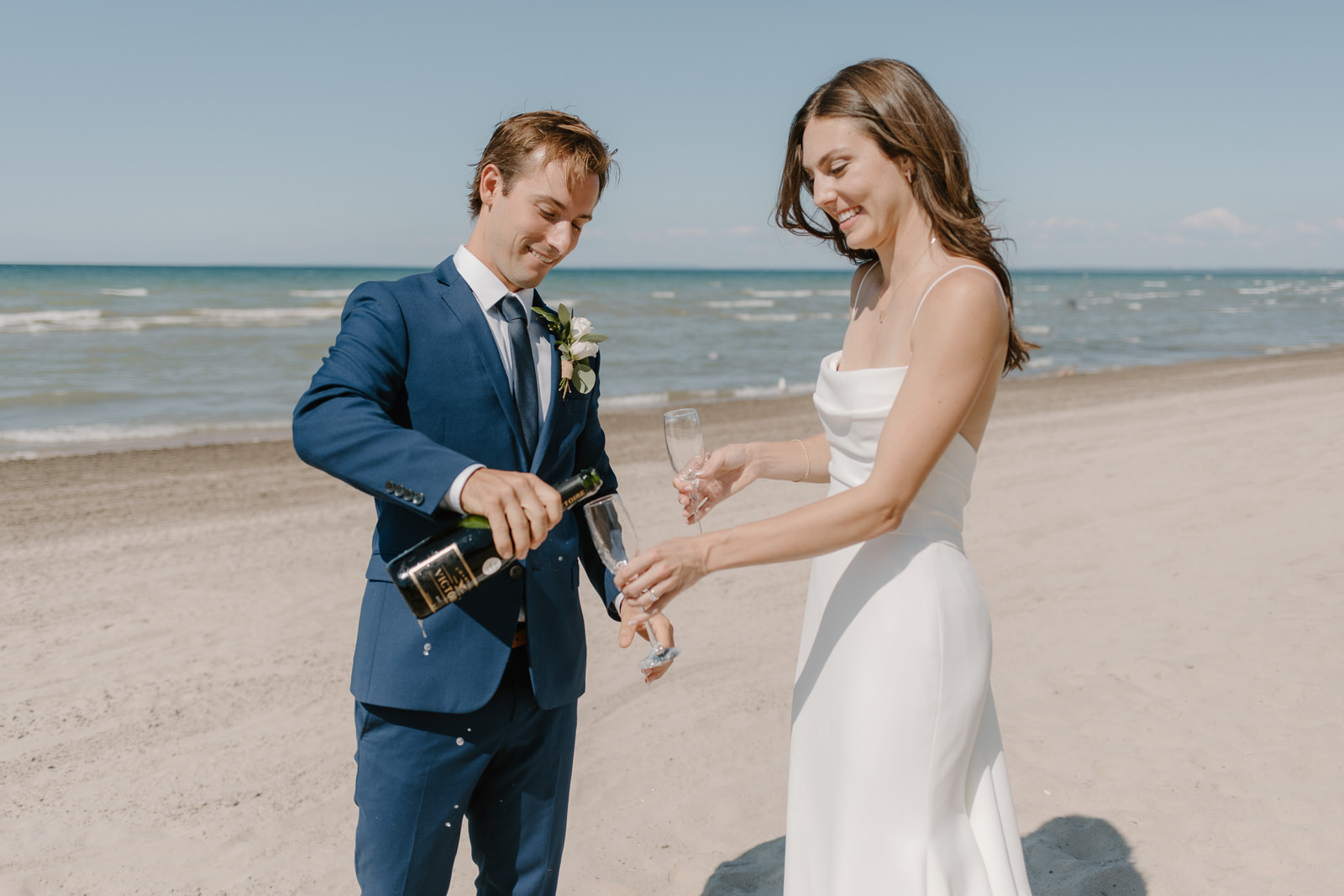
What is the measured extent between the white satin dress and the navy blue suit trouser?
76 centimetres

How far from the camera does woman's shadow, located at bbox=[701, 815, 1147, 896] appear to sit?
367cm

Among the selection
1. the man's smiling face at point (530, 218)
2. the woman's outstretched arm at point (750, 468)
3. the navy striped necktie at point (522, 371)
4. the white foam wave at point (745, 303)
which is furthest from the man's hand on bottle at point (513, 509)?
the white foam wave at point (745, 303)

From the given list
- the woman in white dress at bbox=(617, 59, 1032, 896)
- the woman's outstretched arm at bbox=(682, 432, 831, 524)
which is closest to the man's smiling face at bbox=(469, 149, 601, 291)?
the woman in white dress at bbox=(617, 59, 1032, 896)

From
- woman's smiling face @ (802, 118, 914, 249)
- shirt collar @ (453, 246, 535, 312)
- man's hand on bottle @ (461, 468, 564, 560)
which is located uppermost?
woman's smiling face @ (802, 118, 914, 249)

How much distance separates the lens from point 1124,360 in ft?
80.7

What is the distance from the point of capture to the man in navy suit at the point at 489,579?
2217 millimetres

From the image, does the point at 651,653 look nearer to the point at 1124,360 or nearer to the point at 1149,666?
the point at 1149,666

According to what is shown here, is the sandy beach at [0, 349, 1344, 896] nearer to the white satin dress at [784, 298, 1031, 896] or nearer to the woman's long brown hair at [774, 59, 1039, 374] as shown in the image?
the white satin dress at [784, 298, 1031, 896]

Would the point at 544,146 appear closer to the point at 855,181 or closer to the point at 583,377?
the point at 583,377

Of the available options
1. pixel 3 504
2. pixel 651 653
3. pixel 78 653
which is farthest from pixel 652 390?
pixel 651 653

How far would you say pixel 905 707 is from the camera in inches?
89.7

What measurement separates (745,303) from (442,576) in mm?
46393

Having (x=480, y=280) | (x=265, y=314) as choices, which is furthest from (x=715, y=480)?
(x=265, y=314)

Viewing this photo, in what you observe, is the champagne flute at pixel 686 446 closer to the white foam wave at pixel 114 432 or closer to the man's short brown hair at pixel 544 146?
the man's short brown hair at pixel 544 146
